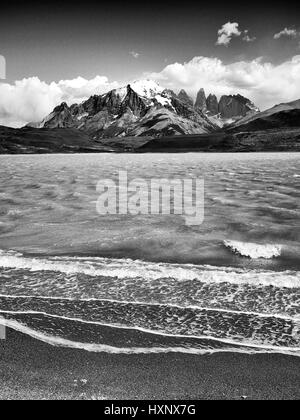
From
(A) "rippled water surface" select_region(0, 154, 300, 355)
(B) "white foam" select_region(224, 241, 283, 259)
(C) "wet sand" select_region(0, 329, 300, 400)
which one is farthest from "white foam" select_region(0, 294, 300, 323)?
(B) "white foam" select_region(224, 241, 283, 259)

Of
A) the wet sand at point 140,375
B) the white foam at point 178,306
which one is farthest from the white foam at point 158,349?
the white foam at point 178,306

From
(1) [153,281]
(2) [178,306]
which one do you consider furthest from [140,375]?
(1) [153,281]

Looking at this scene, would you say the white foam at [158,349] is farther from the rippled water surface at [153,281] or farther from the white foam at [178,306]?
the white foam at [178,306]

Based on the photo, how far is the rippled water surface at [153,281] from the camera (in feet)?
23.0

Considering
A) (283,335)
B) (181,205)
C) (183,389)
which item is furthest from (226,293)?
(181,205)

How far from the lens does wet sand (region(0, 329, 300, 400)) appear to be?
5254 millimetres

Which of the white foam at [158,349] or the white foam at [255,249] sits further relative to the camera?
the white foam at [255,249]

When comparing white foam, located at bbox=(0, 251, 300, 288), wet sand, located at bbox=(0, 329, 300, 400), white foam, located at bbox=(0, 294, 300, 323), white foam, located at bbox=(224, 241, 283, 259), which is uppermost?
white foam, located at bbox=(224, 241, 283, 259)

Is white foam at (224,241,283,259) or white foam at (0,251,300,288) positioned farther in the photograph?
white foam at (224,241,283,259)

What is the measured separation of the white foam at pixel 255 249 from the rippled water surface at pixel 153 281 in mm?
32

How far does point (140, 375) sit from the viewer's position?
5.68 metres

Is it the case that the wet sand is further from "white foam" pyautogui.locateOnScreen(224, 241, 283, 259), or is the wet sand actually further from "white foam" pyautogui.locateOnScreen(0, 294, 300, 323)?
"white foam" pyautogui.locateOnScreen(224, 241, 283, 259)

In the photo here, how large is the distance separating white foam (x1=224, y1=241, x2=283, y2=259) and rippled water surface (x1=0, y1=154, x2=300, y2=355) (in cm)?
3

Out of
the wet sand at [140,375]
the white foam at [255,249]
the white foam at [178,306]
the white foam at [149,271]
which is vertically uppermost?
the white foam at [255,249]
